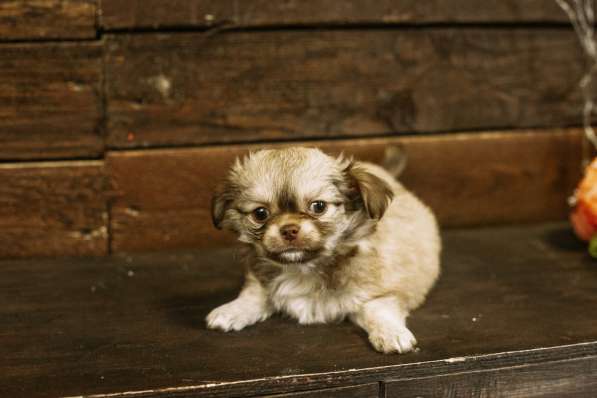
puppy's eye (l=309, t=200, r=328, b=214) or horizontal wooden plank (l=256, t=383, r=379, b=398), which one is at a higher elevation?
puppy's eye (l=309, t=200, r=328, b=214)

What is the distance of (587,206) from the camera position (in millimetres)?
1845

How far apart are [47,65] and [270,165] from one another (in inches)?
30.7

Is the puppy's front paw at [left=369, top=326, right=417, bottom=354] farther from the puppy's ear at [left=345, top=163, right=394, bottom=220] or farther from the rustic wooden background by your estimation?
the rustic wooden background

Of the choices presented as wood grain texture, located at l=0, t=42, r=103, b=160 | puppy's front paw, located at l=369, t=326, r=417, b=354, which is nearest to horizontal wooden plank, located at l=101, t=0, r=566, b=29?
wood grain texture, located at l=0, t=42, r=103, b=160

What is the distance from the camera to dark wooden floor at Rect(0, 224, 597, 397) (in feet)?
4.03

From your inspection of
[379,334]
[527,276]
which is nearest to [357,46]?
[527,276]

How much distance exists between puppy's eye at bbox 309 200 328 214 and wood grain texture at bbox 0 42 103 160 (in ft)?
2.52

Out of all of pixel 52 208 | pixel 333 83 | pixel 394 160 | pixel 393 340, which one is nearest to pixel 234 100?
pixel 333 83

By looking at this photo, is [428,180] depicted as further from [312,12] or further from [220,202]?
[220,202]

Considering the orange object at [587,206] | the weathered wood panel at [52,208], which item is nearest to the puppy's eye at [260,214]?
the weathered wood panel at [52,208]

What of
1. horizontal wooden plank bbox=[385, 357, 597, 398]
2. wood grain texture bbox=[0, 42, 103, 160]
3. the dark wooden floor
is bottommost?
horizontal wooden plank bbox=[385, 357, 597, 398]

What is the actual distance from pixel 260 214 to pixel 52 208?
30.4 inches

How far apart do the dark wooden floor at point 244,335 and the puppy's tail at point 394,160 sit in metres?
0.30

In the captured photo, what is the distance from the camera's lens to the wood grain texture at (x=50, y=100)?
5.85 feet
